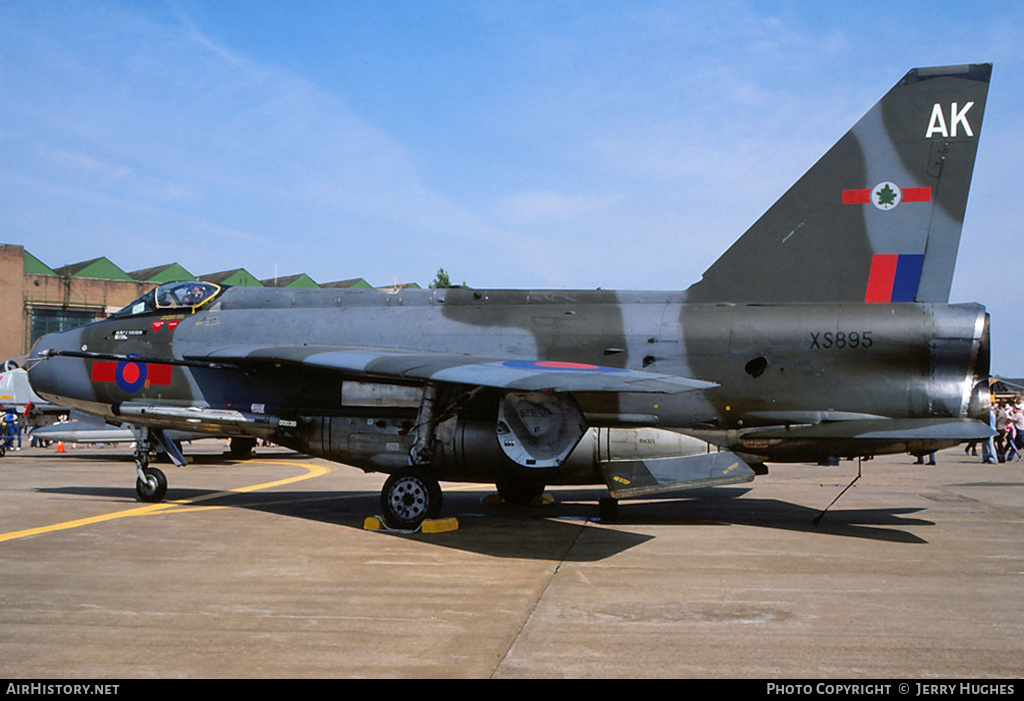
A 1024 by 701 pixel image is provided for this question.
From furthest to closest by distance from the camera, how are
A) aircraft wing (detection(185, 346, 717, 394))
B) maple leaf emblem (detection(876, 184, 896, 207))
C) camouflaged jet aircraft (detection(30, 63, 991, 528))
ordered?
maple leaf emblem (detection(876, 184, 896, 207))
camouflaged jet aircraft (detection(30, 63, 991, 528))
aircraft wing (detection(185, 346, 717, 394))

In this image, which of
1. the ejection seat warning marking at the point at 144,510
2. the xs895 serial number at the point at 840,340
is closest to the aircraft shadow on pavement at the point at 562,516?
the ejection seat warning marking at the point at 144,510

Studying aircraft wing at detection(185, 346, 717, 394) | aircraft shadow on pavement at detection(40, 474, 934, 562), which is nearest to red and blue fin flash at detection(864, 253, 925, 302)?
aircraft shadow on pavement at detection(40, 474, 934, 562)

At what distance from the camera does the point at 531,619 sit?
5.82 meters

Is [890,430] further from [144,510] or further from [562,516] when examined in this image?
[144,510]

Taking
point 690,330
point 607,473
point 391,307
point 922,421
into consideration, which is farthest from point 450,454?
point 922,421

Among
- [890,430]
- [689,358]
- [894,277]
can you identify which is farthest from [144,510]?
[894,277]

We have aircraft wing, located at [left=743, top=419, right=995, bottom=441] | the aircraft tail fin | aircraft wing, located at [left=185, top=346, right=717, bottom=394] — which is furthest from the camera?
the aircraft tail fin

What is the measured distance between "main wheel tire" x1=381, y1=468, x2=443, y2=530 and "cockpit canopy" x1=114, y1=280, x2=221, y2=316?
16.4 ft

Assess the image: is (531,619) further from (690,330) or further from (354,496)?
(354,496)

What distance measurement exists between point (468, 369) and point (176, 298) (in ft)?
20.9

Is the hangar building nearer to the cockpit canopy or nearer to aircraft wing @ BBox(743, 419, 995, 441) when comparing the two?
the cockpit canopy

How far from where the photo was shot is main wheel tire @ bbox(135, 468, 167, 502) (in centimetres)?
1241

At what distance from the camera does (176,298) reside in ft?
41.3

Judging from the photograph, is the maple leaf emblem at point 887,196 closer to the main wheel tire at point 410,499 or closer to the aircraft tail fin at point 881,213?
the aircraft tail fin at point 881,213
